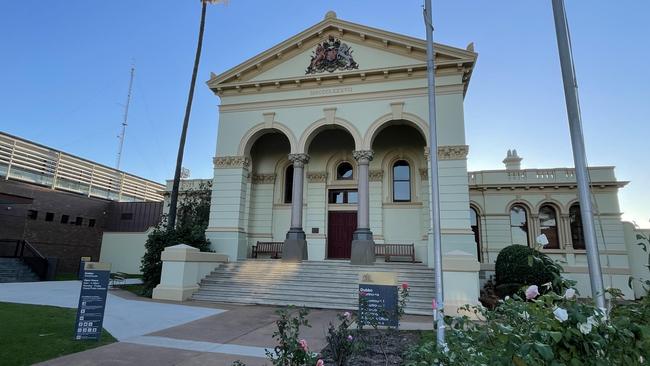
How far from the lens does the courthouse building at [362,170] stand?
1731cm

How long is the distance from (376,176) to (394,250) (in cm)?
415

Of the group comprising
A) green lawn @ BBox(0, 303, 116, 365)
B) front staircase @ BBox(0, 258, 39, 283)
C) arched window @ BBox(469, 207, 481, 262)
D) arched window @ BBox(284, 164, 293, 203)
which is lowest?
green lawn @ BBox(0, 303, 116, 365)

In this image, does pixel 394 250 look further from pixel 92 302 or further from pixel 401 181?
pixel 92 302

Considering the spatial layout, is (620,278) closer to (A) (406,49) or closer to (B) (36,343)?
(A) (406,49)

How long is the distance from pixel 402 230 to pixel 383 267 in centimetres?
441

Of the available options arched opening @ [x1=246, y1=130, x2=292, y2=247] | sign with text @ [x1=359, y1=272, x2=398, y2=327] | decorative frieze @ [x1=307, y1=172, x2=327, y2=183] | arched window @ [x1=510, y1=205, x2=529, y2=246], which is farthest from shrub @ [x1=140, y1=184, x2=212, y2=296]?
arched window @ [x1=510, y1=205, x2=529, y2=246]

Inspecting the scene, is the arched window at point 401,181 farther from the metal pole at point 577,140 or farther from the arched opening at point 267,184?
the metal pole at point 577,140

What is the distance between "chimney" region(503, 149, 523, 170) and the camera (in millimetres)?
26122

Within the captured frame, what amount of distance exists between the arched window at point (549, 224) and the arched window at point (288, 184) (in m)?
15.5

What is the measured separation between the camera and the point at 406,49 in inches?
714

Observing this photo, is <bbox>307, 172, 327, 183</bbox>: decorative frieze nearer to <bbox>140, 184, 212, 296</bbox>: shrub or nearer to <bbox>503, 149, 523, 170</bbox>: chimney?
<bbox>140, 184, 212, 296</bbox>: shrub

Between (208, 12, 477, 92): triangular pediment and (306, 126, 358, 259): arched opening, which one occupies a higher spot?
(208, 12, 477, 92): triangular pediment

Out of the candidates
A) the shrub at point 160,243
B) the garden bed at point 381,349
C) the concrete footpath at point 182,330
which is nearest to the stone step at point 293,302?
the concrete footpath at point 182,330

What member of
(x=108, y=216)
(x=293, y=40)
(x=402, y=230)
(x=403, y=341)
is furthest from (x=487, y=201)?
(x=108, y=216)
